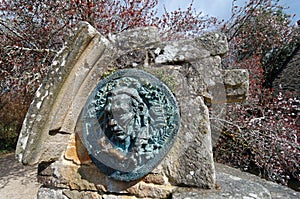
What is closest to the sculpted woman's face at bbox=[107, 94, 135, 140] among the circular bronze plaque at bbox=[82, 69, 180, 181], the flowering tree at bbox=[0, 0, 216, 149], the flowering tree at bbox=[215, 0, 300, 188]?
the circular bronze plaque at bbox=[82, 69, 180, 181]

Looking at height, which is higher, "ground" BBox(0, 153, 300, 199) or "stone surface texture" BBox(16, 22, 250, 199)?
"stone surface texture" BBox(16, 22, 250, 199)

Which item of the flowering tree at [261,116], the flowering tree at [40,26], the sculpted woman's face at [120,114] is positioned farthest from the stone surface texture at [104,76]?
the flowering tree at [40,26]

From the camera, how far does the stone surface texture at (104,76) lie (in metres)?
1.45

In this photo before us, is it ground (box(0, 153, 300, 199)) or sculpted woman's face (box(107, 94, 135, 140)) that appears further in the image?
ground (box(0, 153, 300, 199))

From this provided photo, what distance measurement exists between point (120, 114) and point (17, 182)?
445 centimetres

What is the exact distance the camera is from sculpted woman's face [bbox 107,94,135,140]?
1353 millimetres

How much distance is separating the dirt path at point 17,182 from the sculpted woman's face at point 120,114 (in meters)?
3.34

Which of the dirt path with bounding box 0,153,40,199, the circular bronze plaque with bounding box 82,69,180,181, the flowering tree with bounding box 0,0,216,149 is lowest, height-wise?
the dirt path with bounding box 0,153,40,199

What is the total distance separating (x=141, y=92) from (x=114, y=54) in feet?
1.27

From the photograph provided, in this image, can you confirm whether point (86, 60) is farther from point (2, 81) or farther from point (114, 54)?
point (2, 81)

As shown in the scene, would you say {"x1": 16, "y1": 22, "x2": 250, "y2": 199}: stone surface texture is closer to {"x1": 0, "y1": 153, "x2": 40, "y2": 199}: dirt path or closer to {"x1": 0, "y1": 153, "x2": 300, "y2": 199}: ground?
{"x1": 0, "y1": 153, "x2": 300, "y2": 199}: ground

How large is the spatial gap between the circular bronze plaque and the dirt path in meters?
3.18

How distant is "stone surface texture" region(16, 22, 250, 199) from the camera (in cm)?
145

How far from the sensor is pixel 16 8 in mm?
4430
